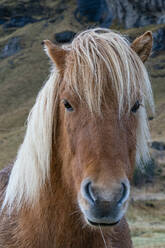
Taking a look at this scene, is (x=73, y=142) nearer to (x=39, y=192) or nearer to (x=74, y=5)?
(x=39, y=192)

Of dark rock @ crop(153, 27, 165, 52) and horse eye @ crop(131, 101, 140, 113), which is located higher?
horse eye @ crop(131, 101, 140, 113)

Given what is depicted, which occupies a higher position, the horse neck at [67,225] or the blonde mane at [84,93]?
the blonde mane at [84,93]

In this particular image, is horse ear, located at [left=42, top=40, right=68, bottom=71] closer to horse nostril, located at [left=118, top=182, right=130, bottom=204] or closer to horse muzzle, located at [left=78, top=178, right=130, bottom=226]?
horse muzzle, located at [left=78, top=178, right=130, bottom=226]

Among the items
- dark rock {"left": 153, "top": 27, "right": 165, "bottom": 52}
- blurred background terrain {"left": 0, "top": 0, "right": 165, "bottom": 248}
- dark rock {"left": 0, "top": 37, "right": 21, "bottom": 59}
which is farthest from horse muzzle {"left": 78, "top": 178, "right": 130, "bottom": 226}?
dark rock {"left": 0, "top": 37, "right": 21, "bottom": 59}

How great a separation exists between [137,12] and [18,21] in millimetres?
45465

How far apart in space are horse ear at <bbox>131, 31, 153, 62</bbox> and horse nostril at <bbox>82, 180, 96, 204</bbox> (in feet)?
5.00

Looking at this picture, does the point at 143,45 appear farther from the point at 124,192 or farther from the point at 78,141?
the point at 124,192

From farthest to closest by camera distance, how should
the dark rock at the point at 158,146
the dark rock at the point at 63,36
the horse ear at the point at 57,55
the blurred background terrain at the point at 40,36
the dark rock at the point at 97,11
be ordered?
the dark rock at the point at 63,36 → the dark rock at the point at 97,11 → the blurred background terrain at the point at 40,36 → the dark rock at the point at 158,146 → the horse ear at the point at 57,55

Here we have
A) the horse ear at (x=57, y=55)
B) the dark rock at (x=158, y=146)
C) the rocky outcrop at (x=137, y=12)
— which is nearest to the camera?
the horse ear at (x=57, y=55)

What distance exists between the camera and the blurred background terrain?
241ft

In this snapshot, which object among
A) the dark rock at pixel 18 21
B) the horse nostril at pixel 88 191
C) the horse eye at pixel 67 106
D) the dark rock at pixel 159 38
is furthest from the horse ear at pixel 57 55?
the dark rock at pixel 18 21

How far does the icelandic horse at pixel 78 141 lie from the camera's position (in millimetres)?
2896

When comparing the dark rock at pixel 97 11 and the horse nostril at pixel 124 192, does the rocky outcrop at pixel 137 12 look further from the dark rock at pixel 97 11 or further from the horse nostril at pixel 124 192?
the horse nostril at pixel 124 192

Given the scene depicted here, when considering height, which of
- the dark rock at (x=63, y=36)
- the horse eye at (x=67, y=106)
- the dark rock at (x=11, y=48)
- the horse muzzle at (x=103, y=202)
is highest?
the horse eye at (x=67, y=106)
